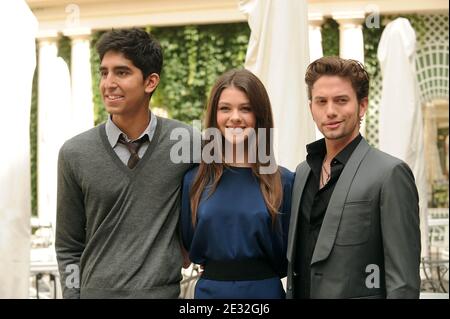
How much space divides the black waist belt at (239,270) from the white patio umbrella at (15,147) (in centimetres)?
140

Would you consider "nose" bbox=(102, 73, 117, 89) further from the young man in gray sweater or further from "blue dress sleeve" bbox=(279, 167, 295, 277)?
"blue dress sleeve" bbox=(279, 167, 295, 277)

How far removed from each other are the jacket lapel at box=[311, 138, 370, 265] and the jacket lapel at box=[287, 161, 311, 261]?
137 mm

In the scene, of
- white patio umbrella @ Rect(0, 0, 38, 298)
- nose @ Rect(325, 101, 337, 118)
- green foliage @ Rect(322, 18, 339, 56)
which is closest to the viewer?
nose @ Rect(325, 101, 337, 118)

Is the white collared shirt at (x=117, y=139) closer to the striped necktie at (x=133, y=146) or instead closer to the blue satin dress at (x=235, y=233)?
the striped necktie at (x=133, y=146)

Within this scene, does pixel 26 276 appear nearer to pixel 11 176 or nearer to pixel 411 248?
pixel 11 176

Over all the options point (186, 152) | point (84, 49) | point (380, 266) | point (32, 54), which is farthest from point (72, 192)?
point (84, 49)

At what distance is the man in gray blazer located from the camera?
7.59 feet

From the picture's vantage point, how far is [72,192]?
106 inches

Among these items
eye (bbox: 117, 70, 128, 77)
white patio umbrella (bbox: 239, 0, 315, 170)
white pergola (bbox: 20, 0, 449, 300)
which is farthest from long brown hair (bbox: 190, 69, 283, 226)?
white pergola (bbox: 20, 0, 449, 300)

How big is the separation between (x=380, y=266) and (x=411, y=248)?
4.4 inches

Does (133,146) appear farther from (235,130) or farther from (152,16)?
A: (152,16)

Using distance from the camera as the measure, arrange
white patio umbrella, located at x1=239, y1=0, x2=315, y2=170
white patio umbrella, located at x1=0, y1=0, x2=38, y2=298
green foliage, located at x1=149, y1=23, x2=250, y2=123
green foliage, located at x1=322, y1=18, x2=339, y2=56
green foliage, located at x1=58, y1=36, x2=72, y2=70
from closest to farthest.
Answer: white patio umbrella, located at x1=0, y1=0, x2=38, y2=298 → white patio umbrella, located at x1=239, y1=0, x2=315, y2=170 → green foliage, located at x1=322, y1=18, x2=339, y2=56 → green foliage, located at x1=149, y1=23, x2=250, y2=123 → green foliage, located at x1=58, y1=36, x2=72, y2=70

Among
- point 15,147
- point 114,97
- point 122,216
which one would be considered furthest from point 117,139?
point 15,147

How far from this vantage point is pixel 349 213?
92.9 inches
